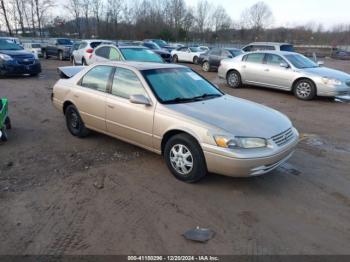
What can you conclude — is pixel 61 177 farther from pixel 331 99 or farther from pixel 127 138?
pixel 331 99

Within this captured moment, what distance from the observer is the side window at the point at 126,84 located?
4603 mm

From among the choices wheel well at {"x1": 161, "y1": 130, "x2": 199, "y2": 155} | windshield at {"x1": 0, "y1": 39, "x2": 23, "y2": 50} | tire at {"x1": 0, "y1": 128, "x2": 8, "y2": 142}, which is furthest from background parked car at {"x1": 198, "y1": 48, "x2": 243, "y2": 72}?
wheel well at {"x1": 161, "y1": 130, "x2": 199, "y2": 155}

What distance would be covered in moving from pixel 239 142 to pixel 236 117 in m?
0.55

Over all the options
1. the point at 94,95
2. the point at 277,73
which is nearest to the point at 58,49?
the point at 277,73

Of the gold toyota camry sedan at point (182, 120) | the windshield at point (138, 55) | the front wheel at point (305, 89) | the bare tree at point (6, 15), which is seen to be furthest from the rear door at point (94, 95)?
the bare tree at point (6, 15)

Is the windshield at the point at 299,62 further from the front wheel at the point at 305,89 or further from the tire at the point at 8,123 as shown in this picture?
the tire at the point at 8,123

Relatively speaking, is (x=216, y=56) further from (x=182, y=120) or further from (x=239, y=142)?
(x=239, y=142)

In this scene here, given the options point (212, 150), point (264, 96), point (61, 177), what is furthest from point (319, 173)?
point (264, 96)

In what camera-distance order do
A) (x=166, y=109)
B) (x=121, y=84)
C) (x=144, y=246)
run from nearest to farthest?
1. (x=144, y=246)
2. (x=166, y=109)
3. (x=121, y=84)

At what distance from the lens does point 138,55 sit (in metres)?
11.2

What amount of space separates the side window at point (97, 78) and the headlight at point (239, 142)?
2.36 meters

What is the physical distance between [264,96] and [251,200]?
777 centimetres

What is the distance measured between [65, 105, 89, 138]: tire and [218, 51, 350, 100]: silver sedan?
7508 mm

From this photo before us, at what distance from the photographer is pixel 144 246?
2928 mm
